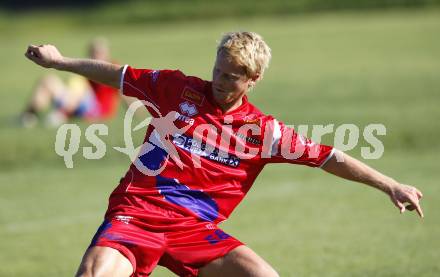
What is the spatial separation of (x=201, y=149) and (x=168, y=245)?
26.9 inches

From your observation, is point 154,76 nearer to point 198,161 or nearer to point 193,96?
point 193,96

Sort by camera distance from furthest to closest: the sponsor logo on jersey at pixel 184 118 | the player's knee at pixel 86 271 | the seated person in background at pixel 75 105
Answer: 1. the seated person in background at pixel 75 105
2. the sponsor logo on jersey at pixel 184 118
3. the player's knee at pixel 86 271

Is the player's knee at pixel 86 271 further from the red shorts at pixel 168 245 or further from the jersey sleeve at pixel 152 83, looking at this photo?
the jersey sleeve at pixel 152 83

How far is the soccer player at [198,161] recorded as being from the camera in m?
5.84

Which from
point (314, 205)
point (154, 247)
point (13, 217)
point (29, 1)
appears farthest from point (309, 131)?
point (29, 1)

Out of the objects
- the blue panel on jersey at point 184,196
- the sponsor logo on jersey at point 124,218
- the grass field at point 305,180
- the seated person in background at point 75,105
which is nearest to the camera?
the sponsor logo on jersey at point 124,218

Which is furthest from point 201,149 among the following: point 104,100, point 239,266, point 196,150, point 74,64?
point 104,100

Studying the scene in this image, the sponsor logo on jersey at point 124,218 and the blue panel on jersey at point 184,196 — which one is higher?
the blue panel on jersey at point 184,196

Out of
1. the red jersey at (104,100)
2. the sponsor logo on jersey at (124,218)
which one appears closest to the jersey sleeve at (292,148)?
the sponsor logo on jersey at (124,218)

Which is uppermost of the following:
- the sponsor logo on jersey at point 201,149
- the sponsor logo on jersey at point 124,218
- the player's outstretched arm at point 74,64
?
the player's outstretched arm at point 74,64

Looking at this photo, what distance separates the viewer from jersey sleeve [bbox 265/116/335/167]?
6102 millimetres

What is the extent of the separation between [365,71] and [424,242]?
14709 mm

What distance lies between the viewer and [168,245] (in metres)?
5.86

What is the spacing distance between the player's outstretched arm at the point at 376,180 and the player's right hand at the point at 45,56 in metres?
1.93
